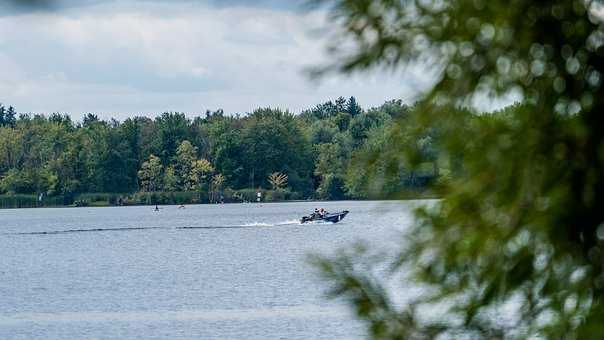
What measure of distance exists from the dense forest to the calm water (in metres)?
29.7

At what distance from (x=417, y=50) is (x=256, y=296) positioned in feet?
126

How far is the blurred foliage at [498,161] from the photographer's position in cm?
388

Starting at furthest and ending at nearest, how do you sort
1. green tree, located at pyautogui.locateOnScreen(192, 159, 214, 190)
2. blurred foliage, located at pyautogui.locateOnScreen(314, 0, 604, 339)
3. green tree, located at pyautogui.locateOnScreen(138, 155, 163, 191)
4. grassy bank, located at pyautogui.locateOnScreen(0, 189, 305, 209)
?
1. grassy bank, located at pyautogui.locateOnScreen(0, 189, 305, 209)
2. green tree, located at pyautogui.locateOnScreen(192, 159, 214, 190)
3. green tree, located at pyautogui.locateOnScreen(138, 155, 163, 191)
4. blurred foliage, located at pyautogui.locateOnScreen(314, 0, 604, 339)

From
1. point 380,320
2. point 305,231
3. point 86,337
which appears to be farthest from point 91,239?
point 380,320

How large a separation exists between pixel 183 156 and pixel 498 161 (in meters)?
143

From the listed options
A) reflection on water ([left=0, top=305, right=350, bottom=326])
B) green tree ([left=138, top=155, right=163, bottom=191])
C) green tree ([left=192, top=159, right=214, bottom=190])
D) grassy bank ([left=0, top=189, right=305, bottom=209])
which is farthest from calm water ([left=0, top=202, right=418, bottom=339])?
grassy bank ([left=0, top=189, right=305, bottom=209])

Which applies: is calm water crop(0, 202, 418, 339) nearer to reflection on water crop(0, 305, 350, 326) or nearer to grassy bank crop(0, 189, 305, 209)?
reflection on water crop(0, 305, 350, 326)

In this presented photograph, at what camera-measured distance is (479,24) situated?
3975mm

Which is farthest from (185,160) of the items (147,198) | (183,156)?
(147,198)

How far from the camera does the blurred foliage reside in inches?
153

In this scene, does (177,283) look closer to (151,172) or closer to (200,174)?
(151,172)

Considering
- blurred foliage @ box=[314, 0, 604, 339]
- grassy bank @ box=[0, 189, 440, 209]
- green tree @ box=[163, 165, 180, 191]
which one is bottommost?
blurred foliage @ box=[314, 0, 604, 339]

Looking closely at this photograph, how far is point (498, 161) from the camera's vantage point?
13.1 ft

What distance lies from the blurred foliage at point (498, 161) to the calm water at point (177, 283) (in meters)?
0.27
